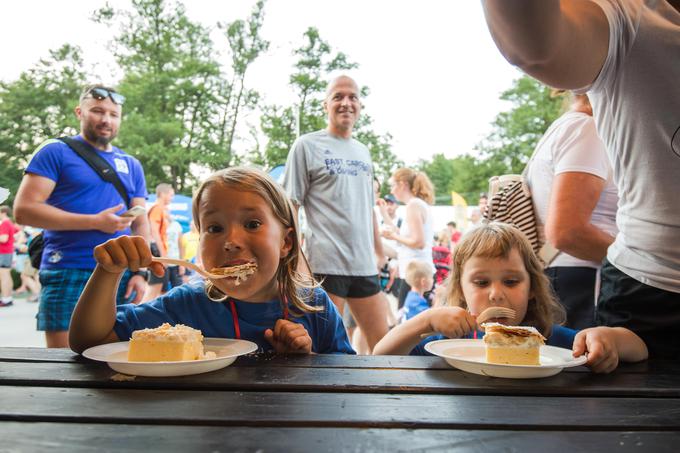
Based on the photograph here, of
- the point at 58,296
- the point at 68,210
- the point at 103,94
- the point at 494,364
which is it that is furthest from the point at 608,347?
A: the point at 103,94

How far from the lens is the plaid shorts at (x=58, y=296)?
2820 millimetres

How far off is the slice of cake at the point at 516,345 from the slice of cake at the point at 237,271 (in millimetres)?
739

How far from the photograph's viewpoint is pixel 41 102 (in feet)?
64.0

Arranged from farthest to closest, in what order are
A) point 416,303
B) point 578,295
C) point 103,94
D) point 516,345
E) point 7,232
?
1. point 7,232
2. point 416,303
3. point 103,94
4. point 578,295
5. point 516,345

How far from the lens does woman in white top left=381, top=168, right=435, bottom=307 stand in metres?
5.34

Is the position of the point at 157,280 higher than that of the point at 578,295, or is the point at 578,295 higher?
the point at 578,295

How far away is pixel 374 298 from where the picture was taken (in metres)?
3.77

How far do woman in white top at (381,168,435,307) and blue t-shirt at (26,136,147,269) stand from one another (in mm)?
3047

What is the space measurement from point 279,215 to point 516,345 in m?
1.00

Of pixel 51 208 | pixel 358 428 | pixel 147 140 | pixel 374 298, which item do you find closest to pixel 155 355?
pixel 358 428

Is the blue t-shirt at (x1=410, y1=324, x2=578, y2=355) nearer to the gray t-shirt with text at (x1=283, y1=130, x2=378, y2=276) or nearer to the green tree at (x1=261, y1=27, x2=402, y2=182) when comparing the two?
the gray t-shirt with text at (x1=283, y1=130, x2=378, y2=276)

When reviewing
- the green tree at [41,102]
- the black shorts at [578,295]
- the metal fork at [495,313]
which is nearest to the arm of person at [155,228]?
the black shorts at [578,295]

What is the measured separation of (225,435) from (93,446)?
0.61 ft

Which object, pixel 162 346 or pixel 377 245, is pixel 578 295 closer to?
pixel 162 346
